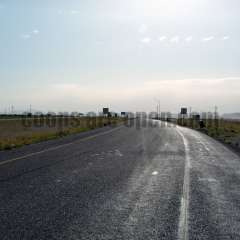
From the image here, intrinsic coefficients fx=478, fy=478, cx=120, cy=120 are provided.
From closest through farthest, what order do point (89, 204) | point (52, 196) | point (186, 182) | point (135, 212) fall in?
point (135, 212), point (89, 204), point (52, 196), point (186, 182)

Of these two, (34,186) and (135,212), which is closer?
(135,212)

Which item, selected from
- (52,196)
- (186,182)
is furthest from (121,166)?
(52,196)

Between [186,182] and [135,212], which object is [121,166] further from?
[135,212]

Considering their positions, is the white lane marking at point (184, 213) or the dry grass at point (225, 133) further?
the dry grass at point (225, 133)

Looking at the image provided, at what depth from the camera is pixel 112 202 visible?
896cm

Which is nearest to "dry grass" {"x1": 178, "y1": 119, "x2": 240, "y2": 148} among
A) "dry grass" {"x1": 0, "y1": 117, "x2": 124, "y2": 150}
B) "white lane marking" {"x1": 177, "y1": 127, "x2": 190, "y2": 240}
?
"dry grass" {"x1": 0, "y1": 117, "x2": 124, "y2": 150}

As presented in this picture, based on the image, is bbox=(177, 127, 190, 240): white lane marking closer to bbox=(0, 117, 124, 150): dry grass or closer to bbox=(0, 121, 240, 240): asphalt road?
bbox=(0, 121, 240, 240): asphalt road

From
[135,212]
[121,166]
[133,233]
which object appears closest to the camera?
[133,233]

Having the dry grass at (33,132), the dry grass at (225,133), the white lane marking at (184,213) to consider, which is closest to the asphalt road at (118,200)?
the white lane marking at (184,213)

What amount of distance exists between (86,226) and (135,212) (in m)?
1.30

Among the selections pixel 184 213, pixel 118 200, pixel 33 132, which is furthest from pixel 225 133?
pixel 184 213

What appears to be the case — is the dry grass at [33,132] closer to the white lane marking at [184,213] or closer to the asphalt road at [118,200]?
the asphalt road at [118,200]

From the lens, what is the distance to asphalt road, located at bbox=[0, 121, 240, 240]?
685cm

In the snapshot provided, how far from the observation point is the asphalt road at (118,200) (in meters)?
6.85
